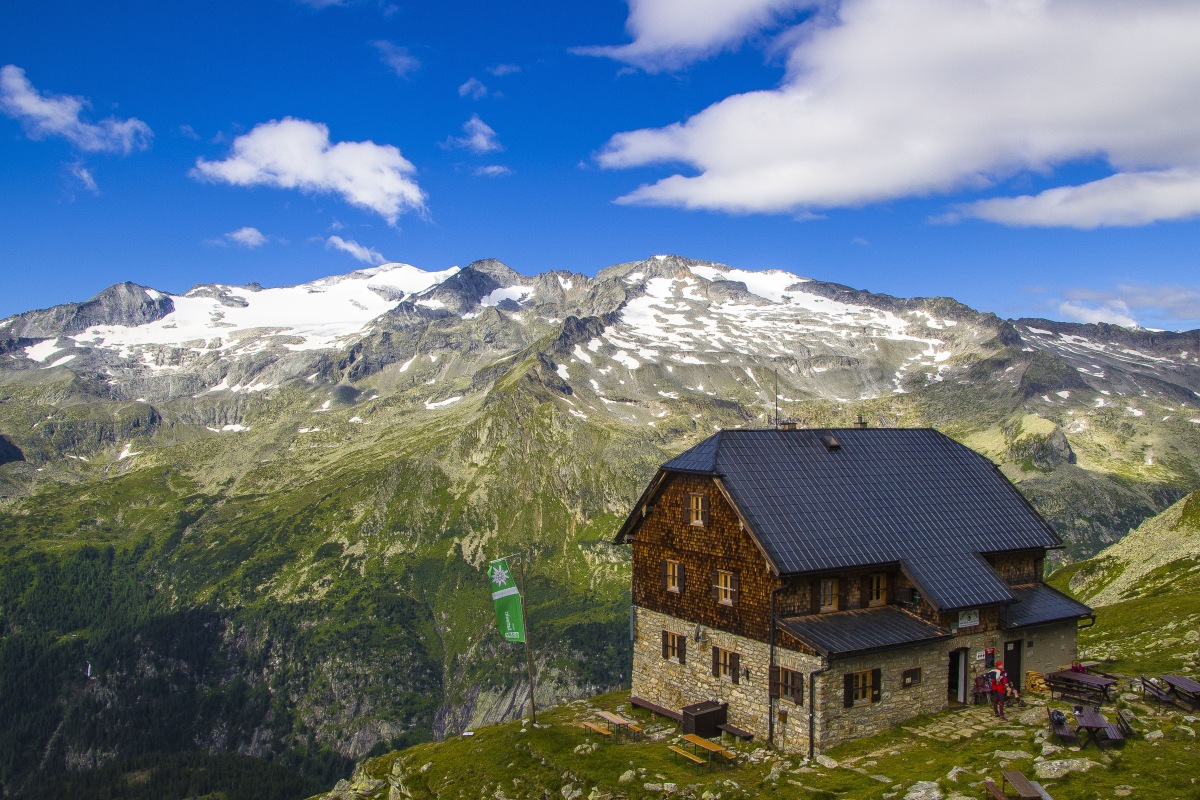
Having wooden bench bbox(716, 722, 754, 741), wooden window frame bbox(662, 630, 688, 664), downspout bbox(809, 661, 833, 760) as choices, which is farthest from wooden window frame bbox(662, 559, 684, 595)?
downspout bbox(809, 661, 833, 760)

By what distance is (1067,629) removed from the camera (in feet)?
144

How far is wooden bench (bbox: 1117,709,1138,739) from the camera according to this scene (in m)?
30.1

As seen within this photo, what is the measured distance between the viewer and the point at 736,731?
38.7 metres

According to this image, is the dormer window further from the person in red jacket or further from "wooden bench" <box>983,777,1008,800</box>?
"wooden bench" <box>983,777,1008,800</box>

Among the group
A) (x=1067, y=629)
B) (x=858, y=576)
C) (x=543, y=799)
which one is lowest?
(x=543, y=799)

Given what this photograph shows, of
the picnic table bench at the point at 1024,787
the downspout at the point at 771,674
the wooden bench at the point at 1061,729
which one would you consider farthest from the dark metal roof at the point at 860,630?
the picnic table bench at the point at 1024,787

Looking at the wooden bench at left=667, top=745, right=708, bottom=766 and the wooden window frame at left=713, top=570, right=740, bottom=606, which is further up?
the wooden window frame at left=713, top=570, right=740, bottom=606

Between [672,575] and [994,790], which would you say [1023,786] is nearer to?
[994,790]

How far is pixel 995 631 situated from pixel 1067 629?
20.7ft

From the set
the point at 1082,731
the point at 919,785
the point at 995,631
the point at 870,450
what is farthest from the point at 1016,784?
the point at 870,450

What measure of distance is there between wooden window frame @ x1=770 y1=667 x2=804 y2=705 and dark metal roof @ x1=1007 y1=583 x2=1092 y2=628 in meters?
12.7

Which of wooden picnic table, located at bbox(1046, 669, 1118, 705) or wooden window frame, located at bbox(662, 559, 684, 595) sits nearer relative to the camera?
wooden picnic table, located at bbox(1046, 669, 1118, 705)

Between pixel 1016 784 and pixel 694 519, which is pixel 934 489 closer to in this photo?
pixel 694 519

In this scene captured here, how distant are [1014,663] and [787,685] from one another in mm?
13883
